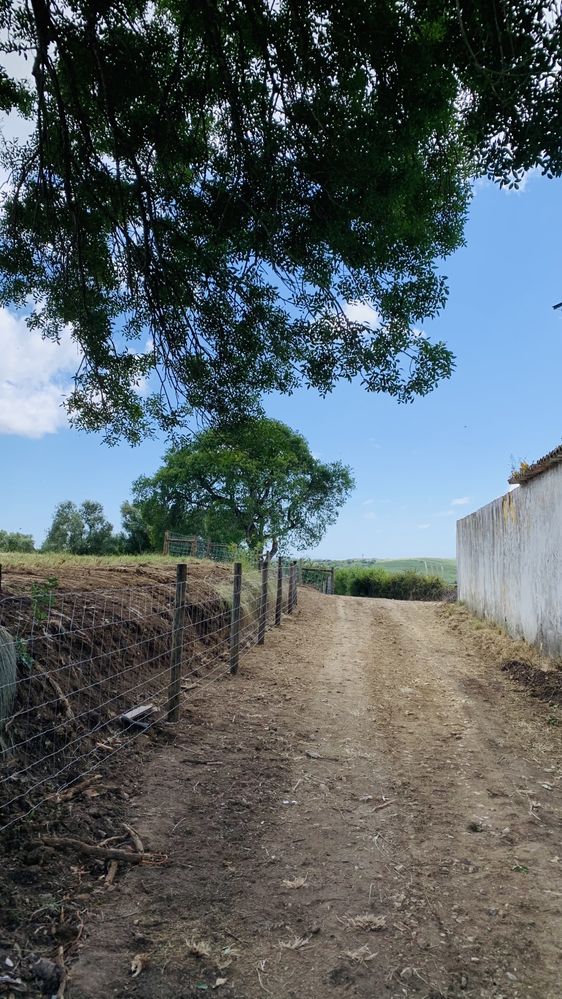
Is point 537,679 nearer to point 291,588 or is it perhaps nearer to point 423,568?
point 291,588

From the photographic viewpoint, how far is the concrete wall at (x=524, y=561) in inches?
384

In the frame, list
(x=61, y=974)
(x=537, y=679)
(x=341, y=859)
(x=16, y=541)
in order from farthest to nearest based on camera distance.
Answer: (x=16, y=541), (x=537, y=679), (x=341, y=859), (x=61, y=974)

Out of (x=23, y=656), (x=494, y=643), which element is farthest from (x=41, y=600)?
(x=494, y=643)

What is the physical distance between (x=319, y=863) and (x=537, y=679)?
608 centimetres

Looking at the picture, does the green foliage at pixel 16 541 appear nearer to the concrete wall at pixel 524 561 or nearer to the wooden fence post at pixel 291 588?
the wooden fence post at pixel 291 588

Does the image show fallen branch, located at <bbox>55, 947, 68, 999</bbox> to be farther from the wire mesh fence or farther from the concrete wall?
the concrete wall

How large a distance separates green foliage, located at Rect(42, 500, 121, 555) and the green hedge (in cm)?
1497

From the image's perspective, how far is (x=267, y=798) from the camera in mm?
4484

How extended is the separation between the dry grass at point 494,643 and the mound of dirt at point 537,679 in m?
0.19

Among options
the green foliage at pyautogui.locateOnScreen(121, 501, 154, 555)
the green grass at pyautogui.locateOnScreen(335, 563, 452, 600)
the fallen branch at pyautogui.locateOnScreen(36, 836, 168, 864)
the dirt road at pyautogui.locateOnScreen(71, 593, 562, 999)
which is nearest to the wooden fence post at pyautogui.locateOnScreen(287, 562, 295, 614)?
the dirt road at pyautogui.locateOnScreen(71, 593, 562, 999)

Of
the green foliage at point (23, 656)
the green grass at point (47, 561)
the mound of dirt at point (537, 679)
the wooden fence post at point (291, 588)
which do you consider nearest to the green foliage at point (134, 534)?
the wooden fence post at point (291, 588)

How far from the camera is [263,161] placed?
5707 millimetres

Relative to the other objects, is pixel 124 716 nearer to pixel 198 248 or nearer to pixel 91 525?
pixel 198 248

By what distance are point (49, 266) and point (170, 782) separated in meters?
6.22
